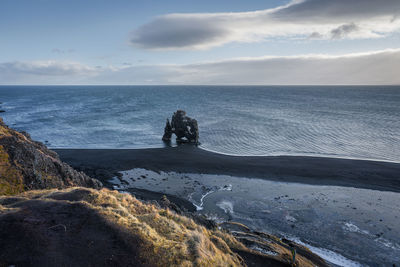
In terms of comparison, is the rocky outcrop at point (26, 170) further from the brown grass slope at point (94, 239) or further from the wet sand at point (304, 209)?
the wet sand at point (304, 209)

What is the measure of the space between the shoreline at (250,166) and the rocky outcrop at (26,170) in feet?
40.5

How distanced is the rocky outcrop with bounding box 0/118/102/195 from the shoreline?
12.3 metres

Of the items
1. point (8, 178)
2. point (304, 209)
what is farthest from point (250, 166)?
point (8, 178)

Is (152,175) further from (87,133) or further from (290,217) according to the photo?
(87,133)

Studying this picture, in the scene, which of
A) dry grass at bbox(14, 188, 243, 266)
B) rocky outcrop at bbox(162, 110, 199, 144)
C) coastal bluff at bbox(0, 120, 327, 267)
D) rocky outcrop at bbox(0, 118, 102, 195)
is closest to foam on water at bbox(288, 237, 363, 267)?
coastal bluff at bbox(0, 120, 327, 267)

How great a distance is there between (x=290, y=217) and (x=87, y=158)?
36227mm

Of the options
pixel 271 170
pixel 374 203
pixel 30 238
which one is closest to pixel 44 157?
pixel 30 238

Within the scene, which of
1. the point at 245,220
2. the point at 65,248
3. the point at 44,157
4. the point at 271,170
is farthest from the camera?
the point at 271,170

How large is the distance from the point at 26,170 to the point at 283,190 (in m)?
28.7

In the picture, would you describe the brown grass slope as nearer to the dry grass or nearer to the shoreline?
the dry grass

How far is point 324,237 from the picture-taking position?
21219mm

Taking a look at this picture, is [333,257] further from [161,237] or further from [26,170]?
[26,170]

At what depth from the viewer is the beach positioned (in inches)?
835

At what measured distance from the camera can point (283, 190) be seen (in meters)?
31.5
